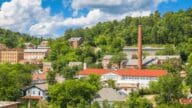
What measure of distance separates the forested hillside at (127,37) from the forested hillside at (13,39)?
30.8 metres

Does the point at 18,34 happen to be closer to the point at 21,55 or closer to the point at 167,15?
the point at 21,55

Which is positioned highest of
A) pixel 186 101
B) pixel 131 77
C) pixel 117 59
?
pixel 117 59

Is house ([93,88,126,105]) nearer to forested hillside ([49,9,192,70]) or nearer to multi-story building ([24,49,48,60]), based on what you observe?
forested hillside ([49,9,192,70])

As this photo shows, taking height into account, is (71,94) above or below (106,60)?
below

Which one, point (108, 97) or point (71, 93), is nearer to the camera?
point (71, 93)

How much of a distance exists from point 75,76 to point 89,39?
1314 inches

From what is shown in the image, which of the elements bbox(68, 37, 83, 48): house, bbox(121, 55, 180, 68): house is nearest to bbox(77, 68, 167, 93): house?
bbox(121, 55, 180, 68): house

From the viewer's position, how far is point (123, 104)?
40281 mm

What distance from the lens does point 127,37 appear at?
86.6 metres

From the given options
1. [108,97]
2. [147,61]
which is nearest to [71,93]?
[108,97]

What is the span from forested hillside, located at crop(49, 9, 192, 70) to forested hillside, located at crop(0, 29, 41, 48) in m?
30.8

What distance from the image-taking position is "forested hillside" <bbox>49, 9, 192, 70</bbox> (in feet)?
244

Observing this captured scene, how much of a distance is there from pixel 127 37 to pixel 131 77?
28747mm

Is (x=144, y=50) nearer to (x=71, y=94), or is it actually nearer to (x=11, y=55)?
(x=11, y=55)
